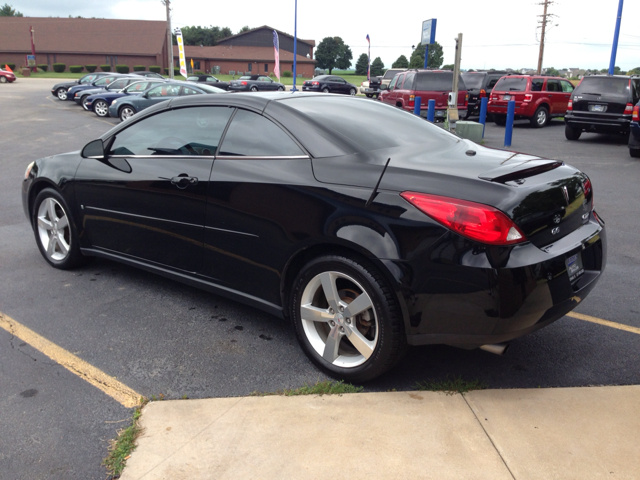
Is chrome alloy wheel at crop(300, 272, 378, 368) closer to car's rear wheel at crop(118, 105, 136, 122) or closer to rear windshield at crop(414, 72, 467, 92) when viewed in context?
rear windshield at crop(414, 72, 467, 92)

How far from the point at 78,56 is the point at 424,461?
263ft

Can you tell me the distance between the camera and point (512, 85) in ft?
64.0

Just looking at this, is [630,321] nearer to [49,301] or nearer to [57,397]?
[57,397]

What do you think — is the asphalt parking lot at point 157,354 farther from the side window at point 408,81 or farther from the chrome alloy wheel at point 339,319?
the side window at point 408,81

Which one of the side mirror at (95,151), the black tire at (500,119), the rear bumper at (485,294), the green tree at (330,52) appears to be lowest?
the black tire at (500,119)

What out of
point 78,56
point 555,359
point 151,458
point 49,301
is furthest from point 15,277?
point 78,56

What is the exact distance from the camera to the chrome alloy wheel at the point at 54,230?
503 cm

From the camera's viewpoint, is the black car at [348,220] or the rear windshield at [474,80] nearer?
the black car at [348,220]

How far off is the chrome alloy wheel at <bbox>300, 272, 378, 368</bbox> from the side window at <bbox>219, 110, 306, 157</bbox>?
0.82 meters

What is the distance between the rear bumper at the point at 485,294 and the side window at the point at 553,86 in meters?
19.0

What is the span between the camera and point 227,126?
→ 3799mm

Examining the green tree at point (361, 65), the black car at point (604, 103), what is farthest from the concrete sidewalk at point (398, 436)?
the green tree at point (361, 65)

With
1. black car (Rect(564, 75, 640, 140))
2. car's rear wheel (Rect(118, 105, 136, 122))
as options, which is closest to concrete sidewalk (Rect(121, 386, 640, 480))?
black car (Rect(564, 75, 640, 140))

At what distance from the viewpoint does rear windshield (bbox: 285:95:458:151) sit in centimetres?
355
